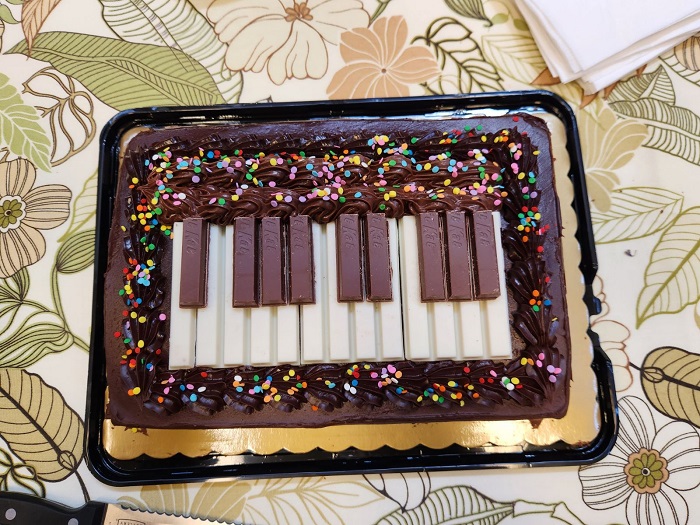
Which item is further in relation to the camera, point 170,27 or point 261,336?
point 170,27

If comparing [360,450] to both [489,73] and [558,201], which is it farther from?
[489,73]

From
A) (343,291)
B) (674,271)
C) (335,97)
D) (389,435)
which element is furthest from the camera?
Result: (335,97)

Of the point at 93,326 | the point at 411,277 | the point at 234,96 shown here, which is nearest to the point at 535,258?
the point at 411,277

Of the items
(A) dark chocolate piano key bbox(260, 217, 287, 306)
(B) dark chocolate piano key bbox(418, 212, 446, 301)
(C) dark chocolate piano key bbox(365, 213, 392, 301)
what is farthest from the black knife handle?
(B) dark chocolate piano key bbox(418, 212, 446, 301)

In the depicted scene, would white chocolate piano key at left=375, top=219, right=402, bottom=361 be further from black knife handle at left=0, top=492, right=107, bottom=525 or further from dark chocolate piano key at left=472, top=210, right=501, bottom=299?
black knife handle at left=0, top=492, right=107, bottom=525

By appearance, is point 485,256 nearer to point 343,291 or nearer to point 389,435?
point 343,291

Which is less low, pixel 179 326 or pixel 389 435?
pixel 179 326

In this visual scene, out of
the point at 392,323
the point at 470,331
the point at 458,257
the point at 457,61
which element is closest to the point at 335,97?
the point at 457,61
